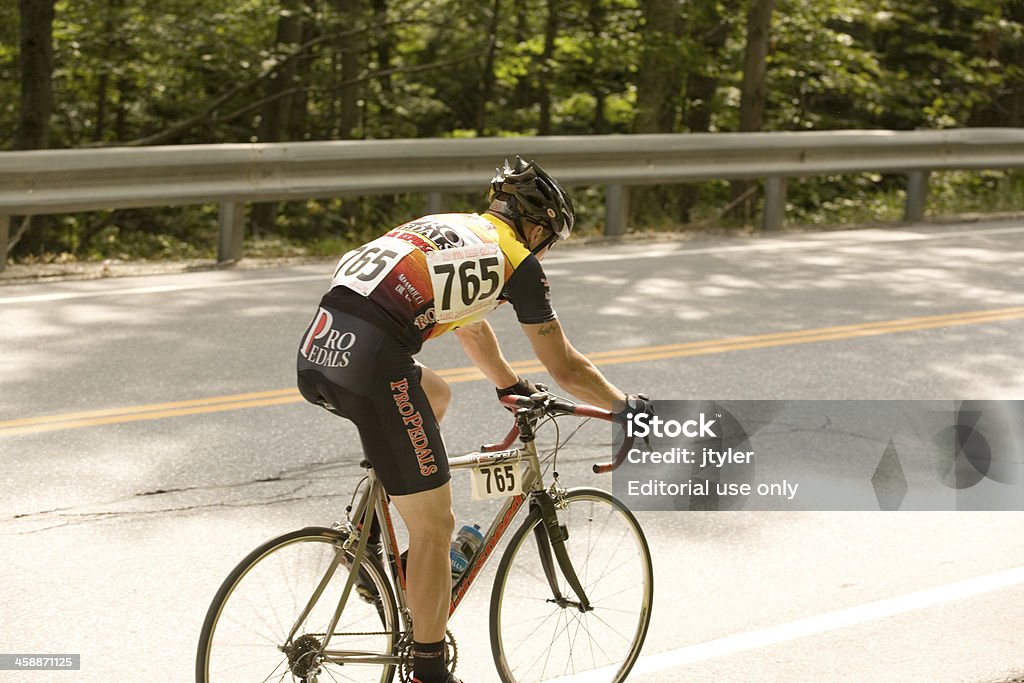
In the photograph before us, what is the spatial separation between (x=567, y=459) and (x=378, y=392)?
9.91ft

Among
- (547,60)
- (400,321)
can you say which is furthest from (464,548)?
(547,60)

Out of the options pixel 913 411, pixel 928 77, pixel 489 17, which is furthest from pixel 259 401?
pixel 928 77

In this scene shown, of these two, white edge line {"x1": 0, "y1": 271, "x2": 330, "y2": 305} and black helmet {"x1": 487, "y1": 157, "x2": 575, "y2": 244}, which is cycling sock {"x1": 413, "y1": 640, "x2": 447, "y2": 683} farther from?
white edge line {"x1": 0, "y1": 271, "x2": 330, "y2": 305}

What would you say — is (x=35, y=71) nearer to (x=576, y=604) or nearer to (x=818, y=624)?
(x=576, y=604)

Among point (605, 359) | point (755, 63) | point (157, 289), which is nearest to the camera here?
point (605, 359)

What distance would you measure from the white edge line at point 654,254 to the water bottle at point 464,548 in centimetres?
631

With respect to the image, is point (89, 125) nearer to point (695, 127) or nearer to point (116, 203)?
point (695, 127)

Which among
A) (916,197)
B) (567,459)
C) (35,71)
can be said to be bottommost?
(567,459)

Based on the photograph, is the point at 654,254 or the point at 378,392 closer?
the point at 378,392

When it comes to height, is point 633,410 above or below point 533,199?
below

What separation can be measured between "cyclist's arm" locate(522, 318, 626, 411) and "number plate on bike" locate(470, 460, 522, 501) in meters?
0.34

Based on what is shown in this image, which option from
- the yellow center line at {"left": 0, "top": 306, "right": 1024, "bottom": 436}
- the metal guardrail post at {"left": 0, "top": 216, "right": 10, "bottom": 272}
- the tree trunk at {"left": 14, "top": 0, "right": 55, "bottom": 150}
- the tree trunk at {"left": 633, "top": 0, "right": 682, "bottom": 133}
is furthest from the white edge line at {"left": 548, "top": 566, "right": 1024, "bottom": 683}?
the tree trunk at {"left": 633, "top": 0, "right": 682, "bottom": 133}

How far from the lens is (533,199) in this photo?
393 cm

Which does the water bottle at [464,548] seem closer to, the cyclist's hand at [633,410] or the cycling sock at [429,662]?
the cycling sock at [429,662]
